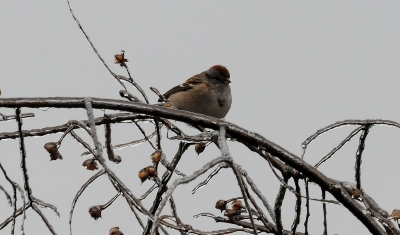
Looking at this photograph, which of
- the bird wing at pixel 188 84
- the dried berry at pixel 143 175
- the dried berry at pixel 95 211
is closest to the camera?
the dried berry at pixel 143 175

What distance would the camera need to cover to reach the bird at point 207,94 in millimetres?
6781

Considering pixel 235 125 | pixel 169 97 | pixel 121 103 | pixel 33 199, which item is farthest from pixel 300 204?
pixel 169 97

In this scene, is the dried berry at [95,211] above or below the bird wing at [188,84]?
below

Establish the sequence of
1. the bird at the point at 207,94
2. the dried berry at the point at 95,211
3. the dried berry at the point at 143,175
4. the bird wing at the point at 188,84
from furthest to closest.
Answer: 1. the bird wing at the point at 188,84
2. the bird at the point at 207,94
3. the dried berry at the point at 95,211
4. the dried berry at the point at 143,175

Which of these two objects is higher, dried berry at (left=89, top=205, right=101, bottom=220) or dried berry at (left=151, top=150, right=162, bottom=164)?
dried berry at (left=151, top=150, right=162, bottom=164)

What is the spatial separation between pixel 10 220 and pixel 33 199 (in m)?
0.23

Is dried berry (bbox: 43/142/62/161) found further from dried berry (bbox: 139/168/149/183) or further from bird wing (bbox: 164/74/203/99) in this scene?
bird wing (bbox: 164/74/203/99)

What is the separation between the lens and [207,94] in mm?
6863

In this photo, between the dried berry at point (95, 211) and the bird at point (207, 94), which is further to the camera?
the bird at point (207, 94)

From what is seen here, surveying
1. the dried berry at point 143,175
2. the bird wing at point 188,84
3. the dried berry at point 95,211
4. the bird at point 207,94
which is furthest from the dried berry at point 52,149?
the bird wing at point 188,84

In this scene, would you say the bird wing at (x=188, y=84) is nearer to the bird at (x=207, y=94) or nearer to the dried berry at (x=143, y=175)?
the bird at (x=207, y=94)

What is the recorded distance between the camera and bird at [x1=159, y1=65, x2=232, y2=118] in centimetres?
678

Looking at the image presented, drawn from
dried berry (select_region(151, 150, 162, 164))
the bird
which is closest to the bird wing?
the bird

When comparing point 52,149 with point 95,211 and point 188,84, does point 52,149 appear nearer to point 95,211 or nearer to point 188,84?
point 95,211
